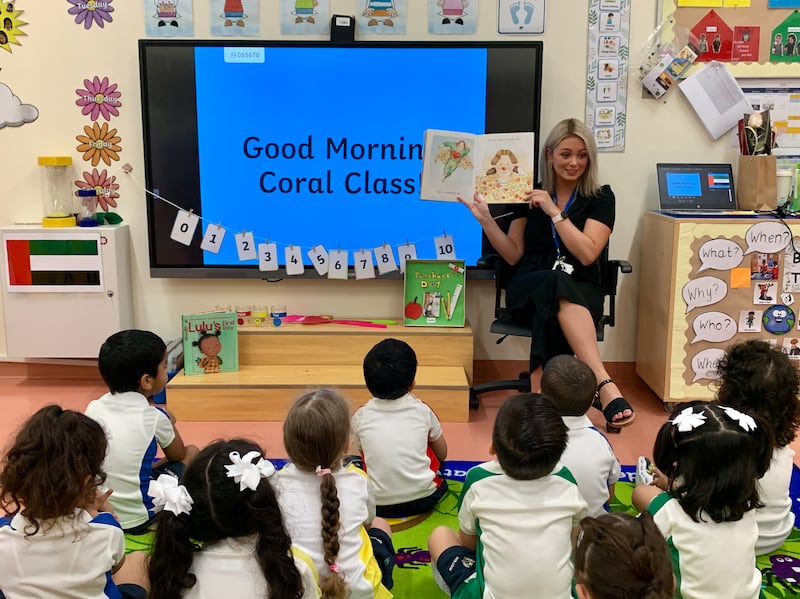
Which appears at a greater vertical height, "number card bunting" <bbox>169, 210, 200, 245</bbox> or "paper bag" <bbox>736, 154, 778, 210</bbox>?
"paper bag" <bbox>736, 154, 778, 210</bbox>

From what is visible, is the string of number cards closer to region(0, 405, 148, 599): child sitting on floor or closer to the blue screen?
the blue screen

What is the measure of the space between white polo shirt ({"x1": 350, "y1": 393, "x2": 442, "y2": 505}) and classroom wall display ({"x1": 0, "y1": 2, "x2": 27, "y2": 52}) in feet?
8.68

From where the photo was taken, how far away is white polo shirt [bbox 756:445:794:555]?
197 cm

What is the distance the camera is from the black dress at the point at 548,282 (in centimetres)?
302

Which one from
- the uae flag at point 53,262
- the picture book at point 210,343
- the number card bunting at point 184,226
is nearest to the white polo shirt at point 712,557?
the picture book at point 210,343

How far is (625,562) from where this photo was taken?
1154mm

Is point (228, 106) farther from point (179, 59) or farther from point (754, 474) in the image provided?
point (754, 474)

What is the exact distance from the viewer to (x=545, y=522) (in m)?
1.50

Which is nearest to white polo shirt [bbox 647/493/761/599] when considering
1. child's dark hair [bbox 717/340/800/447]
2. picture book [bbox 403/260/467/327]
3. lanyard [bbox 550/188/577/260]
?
child's dark hair [bbox 717/340/800/447]

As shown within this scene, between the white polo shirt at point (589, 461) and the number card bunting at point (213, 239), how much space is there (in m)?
2.12

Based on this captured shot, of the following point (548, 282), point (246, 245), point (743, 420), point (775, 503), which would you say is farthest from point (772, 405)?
point (246, 245)

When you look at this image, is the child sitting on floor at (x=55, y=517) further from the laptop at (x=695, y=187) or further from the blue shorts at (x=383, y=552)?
the laptop at (x=695, y=187)

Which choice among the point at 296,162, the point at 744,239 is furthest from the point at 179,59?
the point at 744,239

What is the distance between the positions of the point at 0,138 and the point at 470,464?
271 cm
